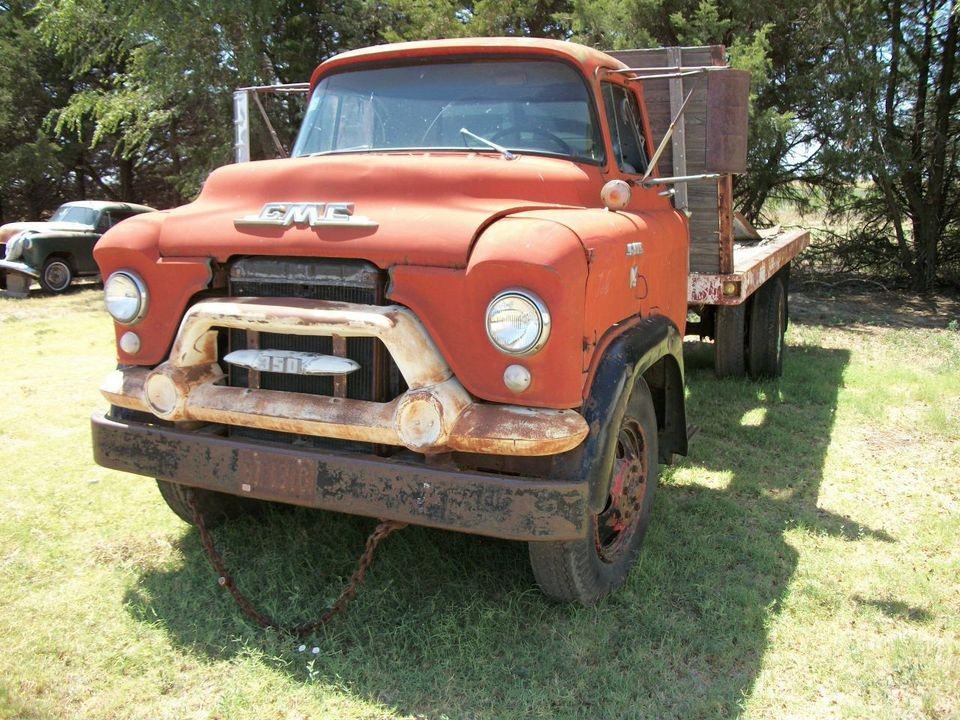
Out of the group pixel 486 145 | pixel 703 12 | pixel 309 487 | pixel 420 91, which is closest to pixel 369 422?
pixel 309 487

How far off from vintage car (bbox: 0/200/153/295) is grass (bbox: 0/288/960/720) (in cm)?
987

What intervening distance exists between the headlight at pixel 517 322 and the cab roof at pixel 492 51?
1.61 meters

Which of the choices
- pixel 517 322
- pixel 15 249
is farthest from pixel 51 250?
pixel 517 322

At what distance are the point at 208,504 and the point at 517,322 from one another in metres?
2.10

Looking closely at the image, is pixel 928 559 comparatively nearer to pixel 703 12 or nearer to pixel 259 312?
pixel 259 312

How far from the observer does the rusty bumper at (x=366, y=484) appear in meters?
2.89

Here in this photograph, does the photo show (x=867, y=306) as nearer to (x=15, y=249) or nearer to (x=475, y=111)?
(x=475, y=111)

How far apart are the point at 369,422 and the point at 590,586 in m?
1.14

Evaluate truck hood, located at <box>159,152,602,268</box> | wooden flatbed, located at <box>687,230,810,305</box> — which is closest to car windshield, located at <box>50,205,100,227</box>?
wooden flatbed, located at <box>687,230,810,305</box>

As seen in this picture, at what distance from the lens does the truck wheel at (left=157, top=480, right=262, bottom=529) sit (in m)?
3.89

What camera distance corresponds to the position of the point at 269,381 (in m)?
3.39

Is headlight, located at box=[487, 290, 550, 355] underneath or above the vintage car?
above

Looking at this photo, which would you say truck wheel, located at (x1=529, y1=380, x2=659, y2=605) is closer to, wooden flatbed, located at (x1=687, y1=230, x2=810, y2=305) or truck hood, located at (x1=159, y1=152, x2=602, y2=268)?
truck hood, located at (x1=159, y1=152, x2=602, y2=268)

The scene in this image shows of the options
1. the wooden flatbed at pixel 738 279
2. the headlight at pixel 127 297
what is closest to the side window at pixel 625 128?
the wooden flatbed at pixel 738 279
